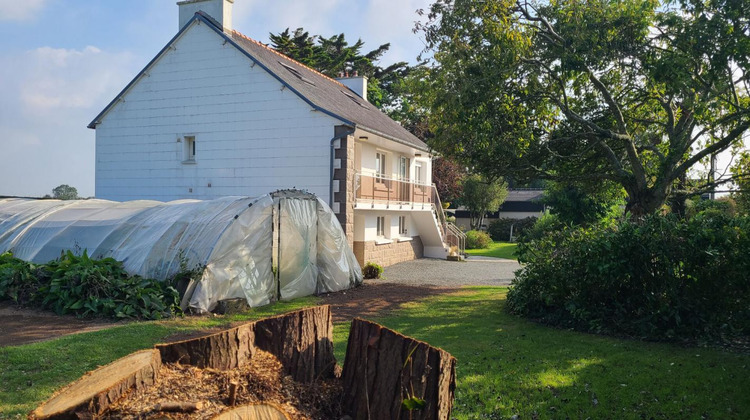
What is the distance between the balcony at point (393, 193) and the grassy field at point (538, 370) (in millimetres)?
9840

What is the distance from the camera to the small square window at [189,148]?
796 inches

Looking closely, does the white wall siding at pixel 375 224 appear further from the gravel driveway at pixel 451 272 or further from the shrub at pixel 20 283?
the shrub at pixel 20 283

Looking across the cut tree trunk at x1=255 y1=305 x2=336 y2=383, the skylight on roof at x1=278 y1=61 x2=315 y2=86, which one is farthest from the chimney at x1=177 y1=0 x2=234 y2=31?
the cut tree trunk at x1=255 y1=305 x2=336 y2=383

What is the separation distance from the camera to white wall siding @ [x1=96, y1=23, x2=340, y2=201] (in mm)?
18453

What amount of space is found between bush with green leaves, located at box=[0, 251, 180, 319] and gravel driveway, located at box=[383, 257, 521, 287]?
28.5 ft

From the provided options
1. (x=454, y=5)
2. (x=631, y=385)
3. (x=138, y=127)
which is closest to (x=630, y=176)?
(x=454, y=5)

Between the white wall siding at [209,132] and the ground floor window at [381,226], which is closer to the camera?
the white wall siding at [209,132]

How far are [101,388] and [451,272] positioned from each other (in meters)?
18.9

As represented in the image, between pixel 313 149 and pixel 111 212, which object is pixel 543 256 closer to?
pixel 313 149

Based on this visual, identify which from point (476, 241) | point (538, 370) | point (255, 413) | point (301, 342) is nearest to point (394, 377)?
point (301, 342)

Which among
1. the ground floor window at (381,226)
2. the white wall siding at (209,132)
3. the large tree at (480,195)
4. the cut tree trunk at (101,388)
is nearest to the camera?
the cut tree trunk at (101,388)

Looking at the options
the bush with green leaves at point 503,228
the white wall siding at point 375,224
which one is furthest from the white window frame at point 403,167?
the bush with green leaves at point 503,228

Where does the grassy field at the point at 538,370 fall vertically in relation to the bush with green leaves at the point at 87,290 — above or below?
below

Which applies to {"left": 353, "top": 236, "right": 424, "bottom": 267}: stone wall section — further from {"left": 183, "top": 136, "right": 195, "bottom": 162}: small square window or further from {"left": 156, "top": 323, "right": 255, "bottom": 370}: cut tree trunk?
{"left": 156, "top": 323, "right": 255, "bottom": 370}: cut tree trunk
